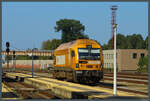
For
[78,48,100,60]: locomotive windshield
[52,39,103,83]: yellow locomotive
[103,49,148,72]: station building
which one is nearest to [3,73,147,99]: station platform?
[52,39,103,83]: yellow locomotive

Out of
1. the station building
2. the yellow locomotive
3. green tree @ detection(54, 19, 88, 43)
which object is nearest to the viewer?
the yellow locomotive

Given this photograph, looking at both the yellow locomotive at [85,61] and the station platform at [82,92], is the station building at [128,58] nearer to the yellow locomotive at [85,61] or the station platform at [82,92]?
the station platform at [82,92]

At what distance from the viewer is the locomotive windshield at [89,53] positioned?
99.0 ft

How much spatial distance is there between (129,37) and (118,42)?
Result: 9.24 m

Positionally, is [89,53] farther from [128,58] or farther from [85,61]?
Result: [128,58]

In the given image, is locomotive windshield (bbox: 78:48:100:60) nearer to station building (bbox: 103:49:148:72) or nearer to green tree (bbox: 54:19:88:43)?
station building (bbox: 103:49:148:72)

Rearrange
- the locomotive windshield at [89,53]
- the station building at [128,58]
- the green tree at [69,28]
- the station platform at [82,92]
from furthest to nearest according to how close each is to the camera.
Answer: the green tree at [69,28] → the station building at [128,58] → the locomotive windshield at [89,53] → the station platform at [82,92]

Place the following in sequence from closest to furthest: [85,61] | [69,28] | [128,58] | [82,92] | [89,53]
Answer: [82,92]
[85,61]
[89,53]
[128,58]
[69,28]

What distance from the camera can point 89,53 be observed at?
30422mm

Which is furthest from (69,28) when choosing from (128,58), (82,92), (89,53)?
(82,92)

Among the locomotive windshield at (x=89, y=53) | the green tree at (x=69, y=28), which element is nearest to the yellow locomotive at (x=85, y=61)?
the locomotive windshield at (x=89, y=53)

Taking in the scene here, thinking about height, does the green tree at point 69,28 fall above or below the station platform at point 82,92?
above

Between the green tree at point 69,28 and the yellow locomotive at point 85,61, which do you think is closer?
the yellow locomotive at point 85,61

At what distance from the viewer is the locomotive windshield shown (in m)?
30.2
